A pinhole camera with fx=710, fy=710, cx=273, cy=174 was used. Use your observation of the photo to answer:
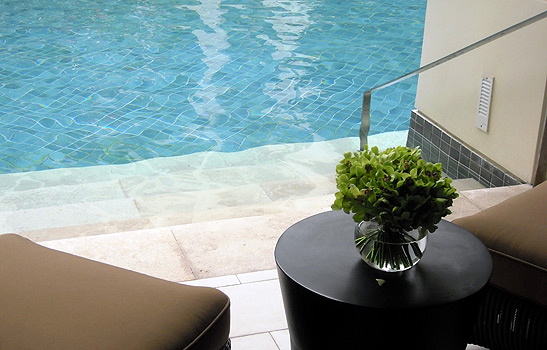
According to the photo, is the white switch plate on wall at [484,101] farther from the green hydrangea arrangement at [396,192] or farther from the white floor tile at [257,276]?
the green hydrangea arrangement at [396,192]

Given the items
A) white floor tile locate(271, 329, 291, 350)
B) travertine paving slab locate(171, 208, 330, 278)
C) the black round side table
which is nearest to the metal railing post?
travertine paving slab locate(171, 208, 330, 278)

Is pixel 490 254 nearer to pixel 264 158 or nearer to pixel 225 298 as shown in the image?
pixel 225 298

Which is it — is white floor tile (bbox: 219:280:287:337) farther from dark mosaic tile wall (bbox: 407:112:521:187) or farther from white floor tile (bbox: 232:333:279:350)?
dark mosaic tile wall (bbox: 407:112:521:187)

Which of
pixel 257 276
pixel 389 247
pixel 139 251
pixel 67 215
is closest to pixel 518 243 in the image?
pixel 389 247

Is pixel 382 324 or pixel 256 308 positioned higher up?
pixel 382 324

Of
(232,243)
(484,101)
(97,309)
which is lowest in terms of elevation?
(232,243)

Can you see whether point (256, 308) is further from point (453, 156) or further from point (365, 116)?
point (453, 156)

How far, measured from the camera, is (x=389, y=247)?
5.91 feet

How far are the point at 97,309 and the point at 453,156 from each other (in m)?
3.19

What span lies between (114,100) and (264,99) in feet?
4.30

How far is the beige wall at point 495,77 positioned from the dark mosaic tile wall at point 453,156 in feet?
0.15

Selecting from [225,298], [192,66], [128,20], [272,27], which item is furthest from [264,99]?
[225,298]

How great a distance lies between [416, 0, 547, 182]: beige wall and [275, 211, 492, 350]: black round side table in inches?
73.4

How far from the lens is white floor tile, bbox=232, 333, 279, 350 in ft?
7.35
